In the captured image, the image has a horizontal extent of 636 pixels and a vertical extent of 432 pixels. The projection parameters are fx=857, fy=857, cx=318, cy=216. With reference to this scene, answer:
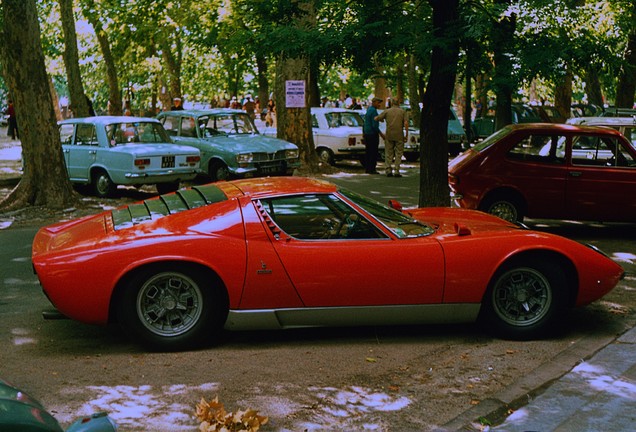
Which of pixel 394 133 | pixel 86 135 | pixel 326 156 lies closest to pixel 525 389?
pixel 86 135

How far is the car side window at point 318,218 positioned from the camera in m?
6.49

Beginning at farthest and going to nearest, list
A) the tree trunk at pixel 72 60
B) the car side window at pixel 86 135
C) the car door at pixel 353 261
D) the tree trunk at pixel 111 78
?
the tree trunk at pixel 111 78 → the tree trunk at pixel 72 60 → the car side window at pixel 86 135 → the car door at pixel 353 261

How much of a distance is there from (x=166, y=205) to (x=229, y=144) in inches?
445

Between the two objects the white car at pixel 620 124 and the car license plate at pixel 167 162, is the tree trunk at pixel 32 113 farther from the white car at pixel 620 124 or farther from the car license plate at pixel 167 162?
the white car at pixel 620 124

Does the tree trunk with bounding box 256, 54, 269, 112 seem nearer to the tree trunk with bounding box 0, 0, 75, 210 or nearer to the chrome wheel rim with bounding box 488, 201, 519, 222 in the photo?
the tree trunk with bounding box 0, 0, 75, 210

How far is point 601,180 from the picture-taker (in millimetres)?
11164

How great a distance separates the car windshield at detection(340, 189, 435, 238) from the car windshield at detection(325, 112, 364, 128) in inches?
644

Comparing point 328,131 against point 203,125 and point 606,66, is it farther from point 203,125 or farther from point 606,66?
point 606,66

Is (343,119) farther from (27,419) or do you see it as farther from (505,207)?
(27,419)

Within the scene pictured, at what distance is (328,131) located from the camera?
22953 mm

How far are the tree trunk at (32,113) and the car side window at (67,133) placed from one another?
2062mm

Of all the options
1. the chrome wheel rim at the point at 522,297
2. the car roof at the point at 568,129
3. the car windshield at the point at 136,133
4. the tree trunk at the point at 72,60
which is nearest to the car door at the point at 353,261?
the chrome wheel rim at the point at 522,297

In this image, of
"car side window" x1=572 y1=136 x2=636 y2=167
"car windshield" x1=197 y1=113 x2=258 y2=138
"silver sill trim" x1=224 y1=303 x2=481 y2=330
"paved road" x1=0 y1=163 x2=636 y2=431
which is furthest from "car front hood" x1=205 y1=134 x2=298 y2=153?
"silver sill trim" x1=224 y1=303 x2=481 y2=330

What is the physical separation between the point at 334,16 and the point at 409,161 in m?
14.6
